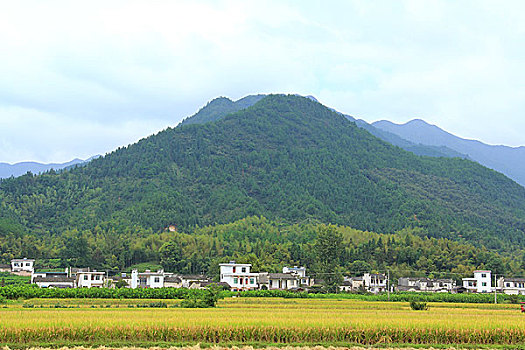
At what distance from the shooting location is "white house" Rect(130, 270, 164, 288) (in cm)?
10106

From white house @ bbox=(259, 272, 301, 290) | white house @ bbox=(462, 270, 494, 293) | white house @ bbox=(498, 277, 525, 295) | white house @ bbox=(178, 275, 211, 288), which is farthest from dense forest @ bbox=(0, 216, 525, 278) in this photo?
white house @ bbox=(259, 272, 301, 290)

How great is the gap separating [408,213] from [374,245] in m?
60.2

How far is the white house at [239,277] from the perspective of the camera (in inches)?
3787

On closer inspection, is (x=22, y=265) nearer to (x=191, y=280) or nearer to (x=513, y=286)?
(x=191, y=280)

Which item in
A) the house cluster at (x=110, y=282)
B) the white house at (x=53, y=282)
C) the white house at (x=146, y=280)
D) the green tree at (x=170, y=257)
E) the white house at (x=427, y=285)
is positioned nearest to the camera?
the white house at (x=53, y=282)

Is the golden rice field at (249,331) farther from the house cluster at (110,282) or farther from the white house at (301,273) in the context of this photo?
the white house at (301,273)

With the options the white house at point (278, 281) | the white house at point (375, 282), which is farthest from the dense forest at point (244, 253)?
the white house at point (278, 281)

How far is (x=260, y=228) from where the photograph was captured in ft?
539

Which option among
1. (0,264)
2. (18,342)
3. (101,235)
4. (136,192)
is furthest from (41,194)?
(18,342)

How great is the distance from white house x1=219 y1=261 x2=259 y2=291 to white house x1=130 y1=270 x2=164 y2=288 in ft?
35.8

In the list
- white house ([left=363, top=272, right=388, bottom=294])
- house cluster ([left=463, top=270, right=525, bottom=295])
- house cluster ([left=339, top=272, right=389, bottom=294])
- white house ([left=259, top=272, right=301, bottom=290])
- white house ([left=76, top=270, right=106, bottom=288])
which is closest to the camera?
white house ([left=259, top=272, right=301, bottom=290])

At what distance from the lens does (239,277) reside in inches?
3812

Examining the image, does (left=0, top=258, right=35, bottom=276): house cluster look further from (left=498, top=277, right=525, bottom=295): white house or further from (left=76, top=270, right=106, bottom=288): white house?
(left=498, top=277, right=525, bottom=295): white house

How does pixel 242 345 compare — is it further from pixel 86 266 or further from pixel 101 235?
pixel 101 235
